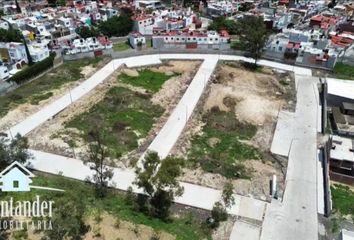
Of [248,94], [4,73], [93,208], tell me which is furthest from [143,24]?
[93,208]

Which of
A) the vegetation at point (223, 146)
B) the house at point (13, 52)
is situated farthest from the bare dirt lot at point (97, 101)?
the house at point (13, 52)

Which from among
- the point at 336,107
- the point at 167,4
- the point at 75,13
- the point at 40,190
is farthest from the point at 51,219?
the point at 167,4

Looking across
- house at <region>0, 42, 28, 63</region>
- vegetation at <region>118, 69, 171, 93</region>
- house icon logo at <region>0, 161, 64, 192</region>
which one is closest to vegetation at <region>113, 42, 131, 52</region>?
vegetation at <region>118, 69, 171, 93</region>

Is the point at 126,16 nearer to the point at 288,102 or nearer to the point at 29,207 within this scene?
the point at 288,102

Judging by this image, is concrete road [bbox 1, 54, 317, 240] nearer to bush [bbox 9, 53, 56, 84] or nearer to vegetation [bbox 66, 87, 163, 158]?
vegetation [bbox 66, 87, 163, 158]

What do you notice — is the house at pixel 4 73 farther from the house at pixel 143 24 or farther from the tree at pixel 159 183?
the tree at pixel 159 183
